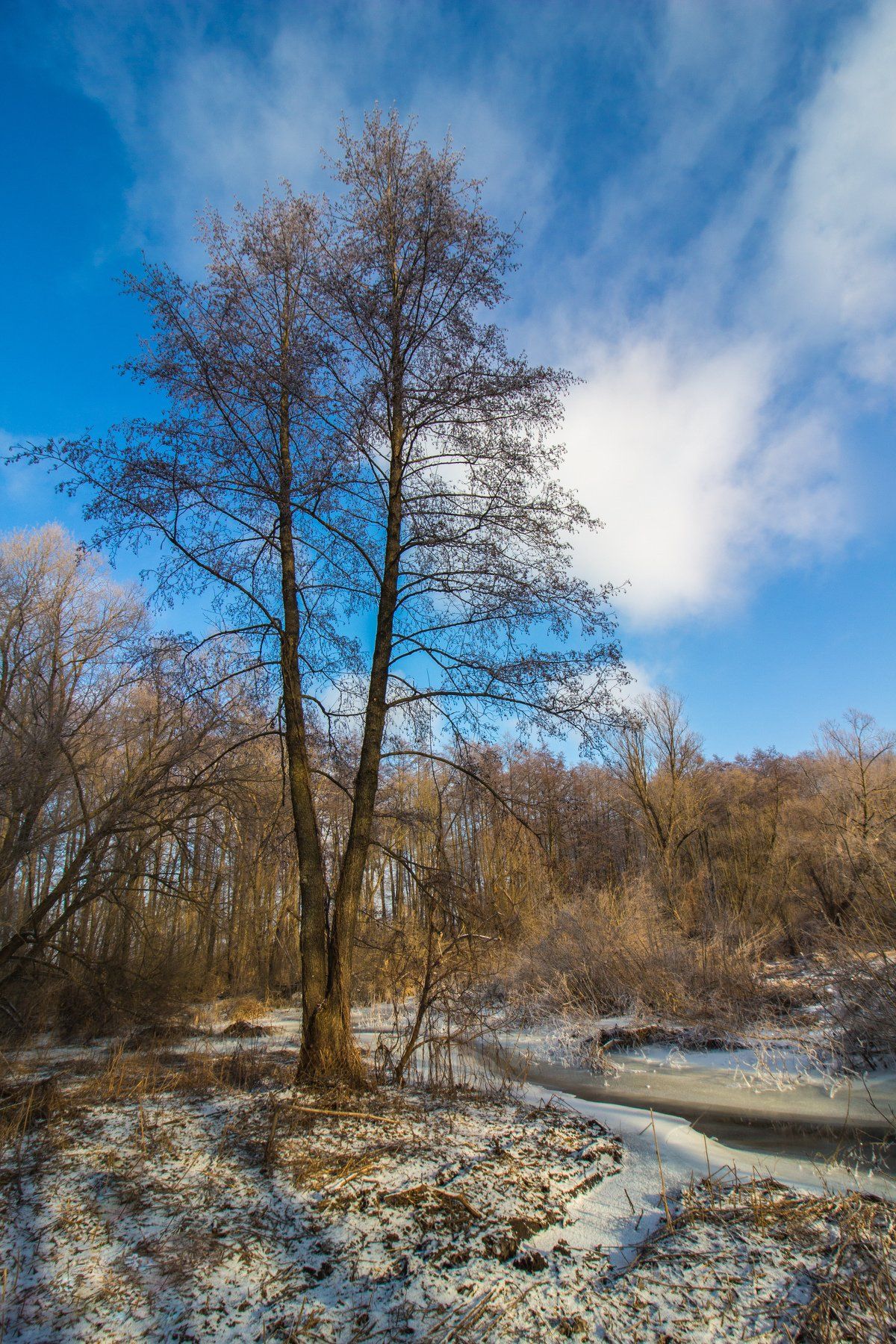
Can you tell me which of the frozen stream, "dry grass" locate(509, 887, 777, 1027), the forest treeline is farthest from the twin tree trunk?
"dry grass" locate(509, 887, 777, 1027)

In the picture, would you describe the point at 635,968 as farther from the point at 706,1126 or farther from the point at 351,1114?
the point at 351,1114

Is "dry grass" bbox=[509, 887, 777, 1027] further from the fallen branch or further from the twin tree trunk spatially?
the fallen branch

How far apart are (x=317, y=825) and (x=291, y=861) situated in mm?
1070

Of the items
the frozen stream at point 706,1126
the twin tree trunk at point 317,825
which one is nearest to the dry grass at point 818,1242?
the frozen stream at point 706,1126

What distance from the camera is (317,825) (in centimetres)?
666

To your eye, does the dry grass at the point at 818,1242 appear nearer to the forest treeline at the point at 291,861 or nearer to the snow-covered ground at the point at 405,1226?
the snow-covered ground at the point at 405,1226

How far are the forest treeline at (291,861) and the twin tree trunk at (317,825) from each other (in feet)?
0.88

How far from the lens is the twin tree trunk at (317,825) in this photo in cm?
580

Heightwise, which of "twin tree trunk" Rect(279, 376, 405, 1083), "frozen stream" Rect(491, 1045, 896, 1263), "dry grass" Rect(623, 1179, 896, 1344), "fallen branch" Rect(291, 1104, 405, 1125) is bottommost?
"frozen stream" Rect(491, 1045, 896, 1263)

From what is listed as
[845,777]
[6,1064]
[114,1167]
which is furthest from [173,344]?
[845,777]

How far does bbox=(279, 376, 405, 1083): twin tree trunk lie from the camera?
580 centimetres

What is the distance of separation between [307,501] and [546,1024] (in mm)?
10138

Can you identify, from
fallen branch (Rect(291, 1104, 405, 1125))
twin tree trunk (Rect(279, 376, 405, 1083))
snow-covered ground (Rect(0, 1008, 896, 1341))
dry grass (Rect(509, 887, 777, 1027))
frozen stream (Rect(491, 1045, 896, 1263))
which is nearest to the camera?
snow-covered ground (Rect(0, 1008, 896, 1341))

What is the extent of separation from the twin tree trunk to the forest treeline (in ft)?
0.88
